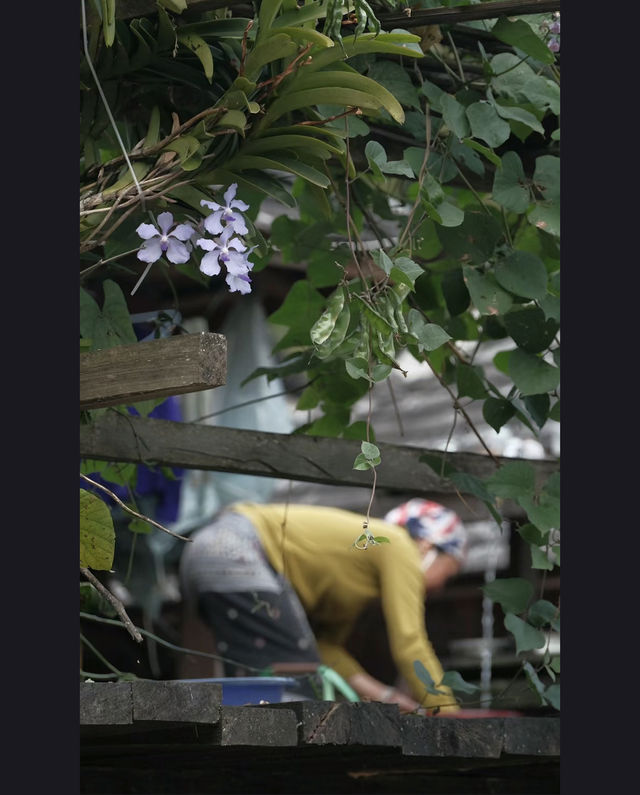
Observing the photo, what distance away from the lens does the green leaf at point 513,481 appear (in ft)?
7.88

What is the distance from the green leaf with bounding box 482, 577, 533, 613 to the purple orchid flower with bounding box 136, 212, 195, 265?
1.05 metres

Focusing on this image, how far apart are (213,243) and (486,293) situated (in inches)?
28.6

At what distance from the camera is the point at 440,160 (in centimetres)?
228

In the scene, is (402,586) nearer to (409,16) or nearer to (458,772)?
(458,772)

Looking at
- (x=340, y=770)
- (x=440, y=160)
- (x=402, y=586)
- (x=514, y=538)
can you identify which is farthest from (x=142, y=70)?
(x=514, y=538)

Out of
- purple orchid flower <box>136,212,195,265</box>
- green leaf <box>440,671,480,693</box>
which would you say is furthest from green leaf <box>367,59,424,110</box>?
green leaf <box>440,671,480,693</box>

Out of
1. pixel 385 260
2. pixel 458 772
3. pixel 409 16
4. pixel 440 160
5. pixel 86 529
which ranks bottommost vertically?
pixel 458 772

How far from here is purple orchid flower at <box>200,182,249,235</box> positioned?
1721 mm

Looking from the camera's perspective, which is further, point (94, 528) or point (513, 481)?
point (513, 481)

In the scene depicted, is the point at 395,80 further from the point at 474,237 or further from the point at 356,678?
the point at 356,678

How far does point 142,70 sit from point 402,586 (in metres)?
2.88

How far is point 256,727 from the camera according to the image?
2010mm

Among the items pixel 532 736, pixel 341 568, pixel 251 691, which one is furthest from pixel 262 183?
pixel 341 568

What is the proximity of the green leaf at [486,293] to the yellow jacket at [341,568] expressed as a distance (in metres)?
2.29
